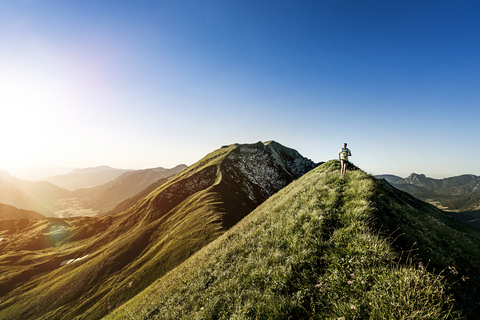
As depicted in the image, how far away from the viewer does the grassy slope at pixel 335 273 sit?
5145 millimetres

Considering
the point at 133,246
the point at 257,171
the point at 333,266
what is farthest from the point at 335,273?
the point at 257,171

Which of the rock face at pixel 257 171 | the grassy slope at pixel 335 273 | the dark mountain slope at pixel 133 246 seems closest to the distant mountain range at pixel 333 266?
the grassy slope at pixel 335 273

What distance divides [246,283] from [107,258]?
306 feet

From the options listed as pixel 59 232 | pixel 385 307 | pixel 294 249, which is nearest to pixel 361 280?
pixel 385 307

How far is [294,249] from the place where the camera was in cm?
908

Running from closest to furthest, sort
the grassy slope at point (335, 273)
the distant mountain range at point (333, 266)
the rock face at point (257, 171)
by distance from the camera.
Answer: the grassy slope at point (335, 273) → the distant mountain range at point (333, 266) → the rock face at point (257, 171)

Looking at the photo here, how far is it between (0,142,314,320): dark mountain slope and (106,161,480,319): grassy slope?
5499cm

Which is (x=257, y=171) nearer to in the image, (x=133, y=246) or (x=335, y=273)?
(x=133, y=246)

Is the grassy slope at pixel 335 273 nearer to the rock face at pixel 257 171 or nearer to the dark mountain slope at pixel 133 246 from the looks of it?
the dark mountain slope at pixel 133 246

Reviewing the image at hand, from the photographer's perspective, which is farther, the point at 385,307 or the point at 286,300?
the point at 286,300

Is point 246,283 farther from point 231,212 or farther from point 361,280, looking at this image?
point 231,212

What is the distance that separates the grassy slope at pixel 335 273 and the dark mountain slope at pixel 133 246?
55.0 m

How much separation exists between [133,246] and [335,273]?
93.2 metres

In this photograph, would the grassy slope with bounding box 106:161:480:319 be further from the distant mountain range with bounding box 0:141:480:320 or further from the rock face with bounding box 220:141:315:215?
the rock face with bounding box 220:141:315:215
